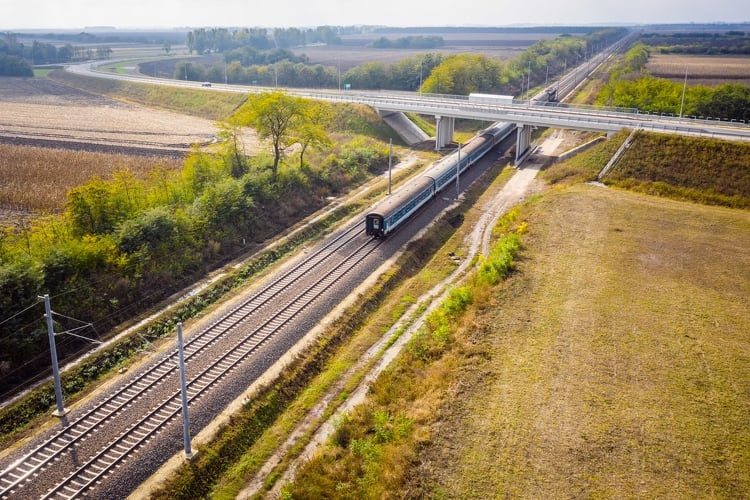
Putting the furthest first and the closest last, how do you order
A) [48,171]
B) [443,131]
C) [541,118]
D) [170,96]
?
[170,96], [443,131], [541,118], [48,171]

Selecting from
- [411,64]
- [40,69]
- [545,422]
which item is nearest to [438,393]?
[545,422]

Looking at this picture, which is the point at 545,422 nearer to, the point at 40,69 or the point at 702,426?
the point at 702,426

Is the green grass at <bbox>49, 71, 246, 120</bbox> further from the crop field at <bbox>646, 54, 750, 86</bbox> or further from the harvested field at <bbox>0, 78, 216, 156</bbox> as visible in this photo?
the crop field at <bbox>646, 54, 750, 86</bbox>

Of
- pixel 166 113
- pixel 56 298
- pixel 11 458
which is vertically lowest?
pixel 11 458

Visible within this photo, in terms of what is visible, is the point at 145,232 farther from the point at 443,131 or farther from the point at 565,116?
the point at 565,116

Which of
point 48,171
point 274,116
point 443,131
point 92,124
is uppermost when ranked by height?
point 274,116

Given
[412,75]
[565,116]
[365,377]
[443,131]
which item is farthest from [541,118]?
[412,75]

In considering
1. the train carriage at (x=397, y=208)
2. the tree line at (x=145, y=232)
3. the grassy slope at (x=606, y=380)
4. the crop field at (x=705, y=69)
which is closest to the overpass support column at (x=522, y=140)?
the train carriage at (x=397, y=208)
